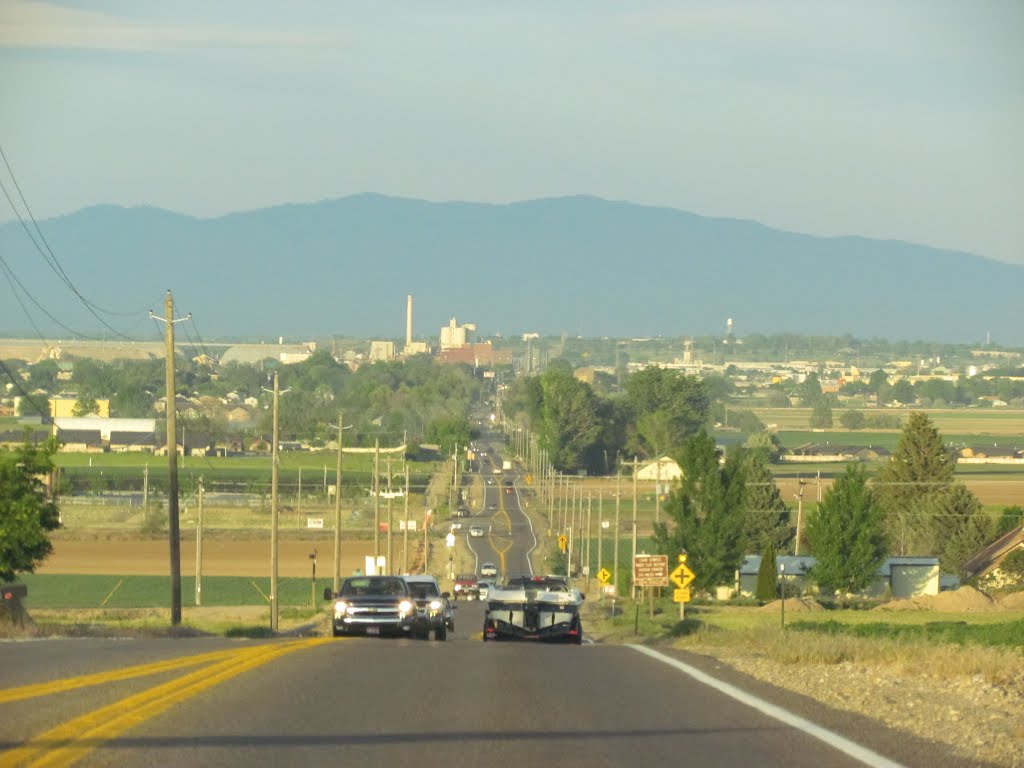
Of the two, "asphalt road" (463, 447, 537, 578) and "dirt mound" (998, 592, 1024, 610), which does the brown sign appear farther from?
"asphalt road" (463, 447, 537, 578)

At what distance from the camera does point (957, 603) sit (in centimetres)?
6419

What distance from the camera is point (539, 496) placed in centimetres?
13200

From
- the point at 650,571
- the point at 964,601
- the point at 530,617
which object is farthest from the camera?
the point at 964,601

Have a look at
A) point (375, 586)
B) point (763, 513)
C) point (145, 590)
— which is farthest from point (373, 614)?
point (763, 513)

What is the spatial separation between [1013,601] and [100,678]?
56.8m

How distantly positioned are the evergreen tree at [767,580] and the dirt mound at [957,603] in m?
6.54

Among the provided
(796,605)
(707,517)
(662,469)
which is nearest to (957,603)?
(796,605)

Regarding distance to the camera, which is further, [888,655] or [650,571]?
[650,571]

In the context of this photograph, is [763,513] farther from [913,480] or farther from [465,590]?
[465,590]

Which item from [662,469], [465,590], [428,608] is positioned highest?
[662,469]

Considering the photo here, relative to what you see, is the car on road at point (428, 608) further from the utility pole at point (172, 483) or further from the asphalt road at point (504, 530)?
the asphalt road at point (504, 530)

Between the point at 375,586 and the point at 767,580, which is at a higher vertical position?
the point at 375,586

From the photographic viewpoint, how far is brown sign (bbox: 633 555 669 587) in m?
48.9

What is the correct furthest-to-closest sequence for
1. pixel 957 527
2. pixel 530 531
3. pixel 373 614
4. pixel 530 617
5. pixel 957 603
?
pixel 530 531 → pixel 957 527 → pixel 957 603 → pixel 373 614 → pixel 530 617
